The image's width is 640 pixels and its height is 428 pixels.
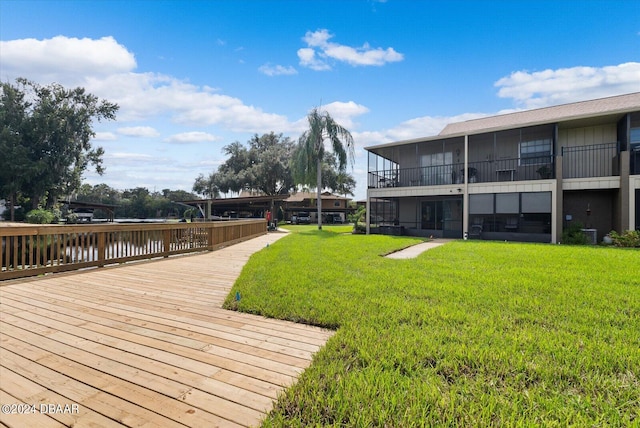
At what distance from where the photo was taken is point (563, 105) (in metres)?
15.3

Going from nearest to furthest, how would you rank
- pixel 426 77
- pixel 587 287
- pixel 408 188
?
pixel 587 287 → pixel 426 77 → pixel 408 188

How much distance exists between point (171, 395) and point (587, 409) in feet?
8.64

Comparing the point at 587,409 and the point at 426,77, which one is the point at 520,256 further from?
the point at 426,77

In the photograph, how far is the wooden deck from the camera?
1927 millimetres

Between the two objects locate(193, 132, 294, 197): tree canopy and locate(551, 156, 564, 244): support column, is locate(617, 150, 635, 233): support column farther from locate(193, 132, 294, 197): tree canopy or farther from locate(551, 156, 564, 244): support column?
locate(193, 132, 294, 197): tree canopy

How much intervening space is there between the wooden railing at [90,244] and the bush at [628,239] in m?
13.6

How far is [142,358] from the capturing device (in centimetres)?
261

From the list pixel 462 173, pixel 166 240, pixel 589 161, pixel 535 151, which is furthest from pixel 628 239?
pixel 166 240

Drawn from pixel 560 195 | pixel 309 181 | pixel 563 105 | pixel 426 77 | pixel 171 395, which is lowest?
pixel 171 395

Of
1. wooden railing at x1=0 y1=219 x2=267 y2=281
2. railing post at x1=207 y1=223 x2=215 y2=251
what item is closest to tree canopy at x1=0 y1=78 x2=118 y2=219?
railing post at x1=207 y1=223 x2=215 y2=251

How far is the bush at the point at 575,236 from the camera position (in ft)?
37.5

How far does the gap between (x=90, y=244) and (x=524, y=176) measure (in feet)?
53.5

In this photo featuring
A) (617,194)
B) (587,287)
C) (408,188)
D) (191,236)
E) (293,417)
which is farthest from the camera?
(408,188)

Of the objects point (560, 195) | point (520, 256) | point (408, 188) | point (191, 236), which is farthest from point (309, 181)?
point (520, 256)
